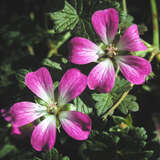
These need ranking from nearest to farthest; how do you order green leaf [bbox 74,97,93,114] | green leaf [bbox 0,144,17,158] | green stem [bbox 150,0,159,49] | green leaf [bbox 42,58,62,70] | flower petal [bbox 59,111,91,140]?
1. flower petal [bbox 59,111,91,140]
2. green leaf [bbox 74,97,93,114]
3. green leaf [bbox 42,58,62,70]
4. green stem [bbox 150,0,159,49]
5. green leaf [bbox 0,144,17,158]

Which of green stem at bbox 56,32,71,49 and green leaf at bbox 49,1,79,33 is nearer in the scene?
green leaf at bbox 49,1,79,33

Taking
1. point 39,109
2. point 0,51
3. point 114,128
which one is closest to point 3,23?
point 0,51

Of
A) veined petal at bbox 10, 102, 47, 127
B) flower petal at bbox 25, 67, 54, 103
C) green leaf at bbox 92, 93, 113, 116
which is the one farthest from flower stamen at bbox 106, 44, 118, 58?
veined petal at bbox 10, 102, 47, 127

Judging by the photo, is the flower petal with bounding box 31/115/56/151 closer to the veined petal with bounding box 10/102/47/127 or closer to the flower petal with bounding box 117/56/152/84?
the veined petal with bounding box 10/102/47/127

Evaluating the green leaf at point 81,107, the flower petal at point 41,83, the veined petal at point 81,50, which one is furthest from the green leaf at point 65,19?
the green leaf at point 81,107

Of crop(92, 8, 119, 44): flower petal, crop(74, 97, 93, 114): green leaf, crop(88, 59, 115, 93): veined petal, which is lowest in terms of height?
crop(74, 97, 93, 114): green leaf

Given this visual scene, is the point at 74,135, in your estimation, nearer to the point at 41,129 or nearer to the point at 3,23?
the point at 41,129
